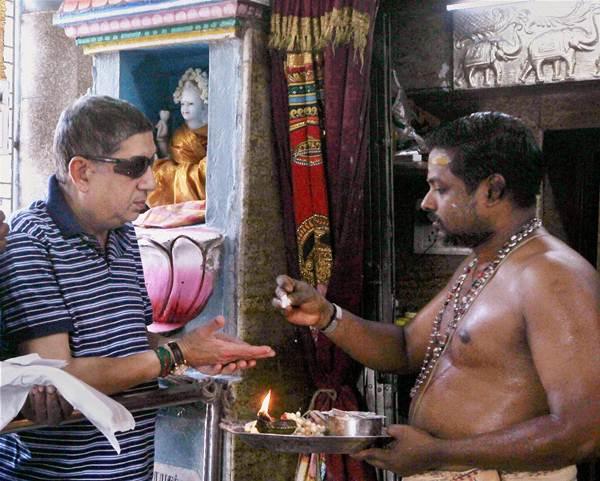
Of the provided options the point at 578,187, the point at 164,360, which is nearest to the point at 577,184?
the point at 578,187

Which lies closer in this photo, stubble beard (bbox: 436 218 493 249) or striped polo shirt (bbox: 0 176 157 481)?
striped polo shirt (bbox: 0 176 157 481)

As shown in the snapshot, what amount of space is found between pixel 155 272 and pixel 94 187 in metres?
1.33

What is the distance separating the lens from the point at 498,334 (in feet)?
8.80

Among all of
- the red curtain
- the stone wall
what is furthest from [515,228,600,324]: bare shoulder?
the stone wall

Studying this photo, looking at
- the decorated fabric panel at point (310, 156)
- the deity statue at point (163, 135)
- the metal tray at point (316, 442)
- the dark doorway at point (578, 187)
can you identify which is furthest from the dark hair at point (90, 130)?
the dark doorway at point (578, 187)

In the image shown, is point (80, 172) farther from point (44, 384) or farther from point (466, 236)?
point (466, 236)

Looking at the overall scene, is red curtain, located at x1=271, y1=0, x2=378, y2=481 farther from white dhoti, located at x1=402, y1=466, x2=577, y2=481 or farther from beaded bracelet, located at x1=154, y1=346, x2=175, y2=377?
beaded bracelet, located at x1=154, y1=346, x2=175, y2=377

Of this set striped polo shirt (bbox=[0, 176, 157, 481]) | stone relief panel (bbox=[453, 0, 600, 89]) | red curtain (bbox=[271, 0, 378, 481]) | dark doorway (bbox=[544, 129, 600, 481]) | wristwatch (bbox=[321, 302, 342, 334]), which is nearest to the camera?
striped polo shirt (bbox=[0, 176, 157, 481])

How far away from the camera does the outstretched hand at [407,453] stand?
266cm

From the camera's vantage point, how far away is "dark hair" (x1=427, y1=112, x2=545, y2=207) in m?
2.85

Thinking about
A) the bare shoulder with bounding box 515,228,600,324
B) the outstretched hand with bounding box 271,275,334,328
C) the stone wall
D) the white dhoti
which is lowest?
the white dhoti

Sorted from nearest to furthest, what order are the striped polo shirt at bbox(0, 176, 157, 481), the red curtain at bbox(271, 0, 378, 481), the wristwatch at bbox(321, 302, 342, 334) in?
the striped polo shirt at bbox(0, 176, 157, 481)
the wristwatch at bbox(321, 302, 342, 334)
the red curtain at bbox(271, 0, 378, 481)

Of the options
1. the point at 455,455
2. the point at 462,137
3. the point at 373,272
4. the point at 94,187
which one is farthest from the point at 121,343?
the point at 373,272

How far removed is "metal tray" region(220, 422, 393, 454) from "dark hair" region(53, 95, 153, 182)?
99 cm
